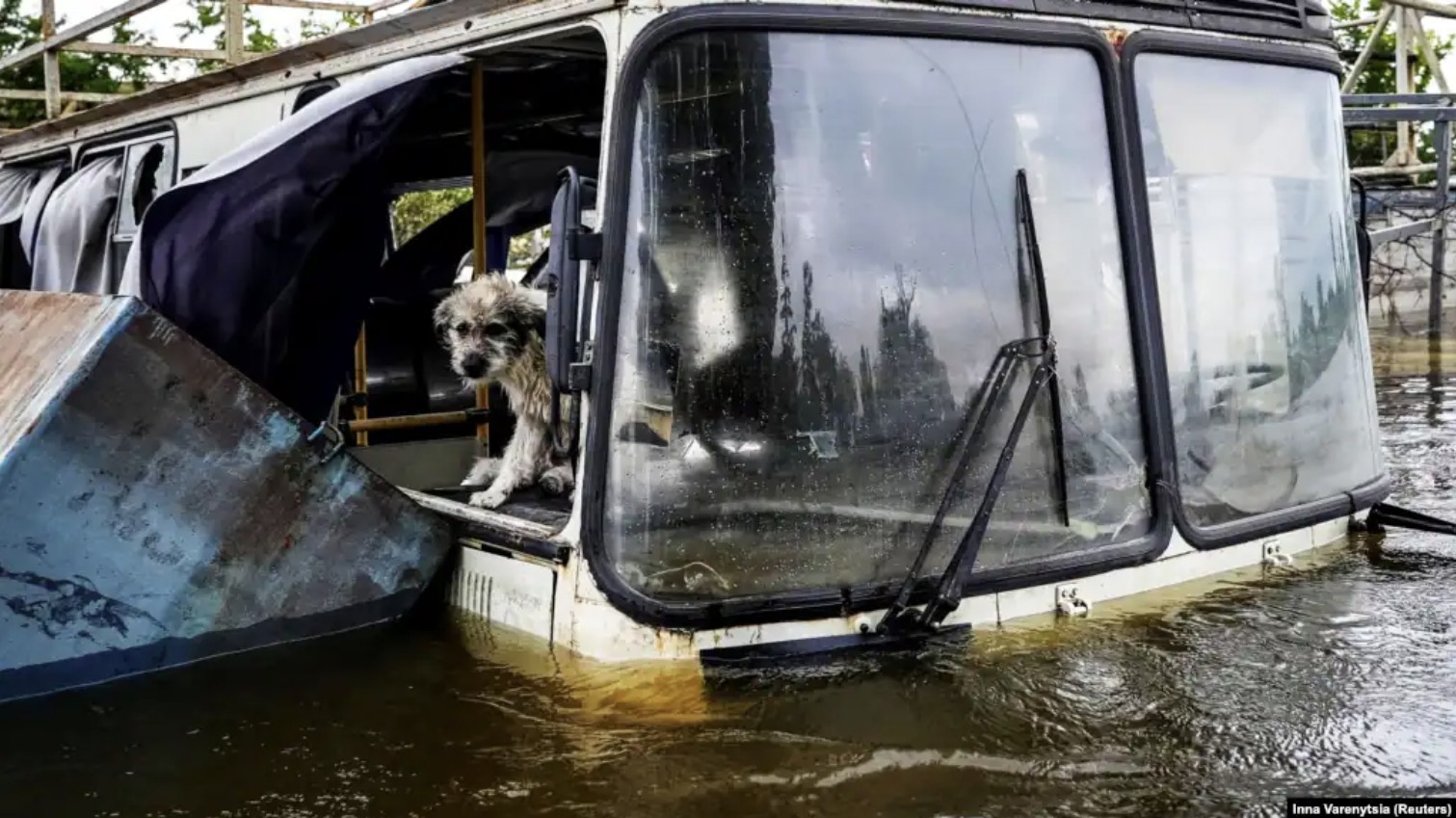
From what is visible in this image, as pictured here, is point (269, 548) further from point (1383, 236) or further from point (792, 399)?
point (1383, 236)

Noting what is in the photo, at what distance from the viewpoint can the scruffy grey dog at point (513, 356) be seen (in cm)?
484

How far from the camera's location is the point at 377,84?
4.32 m

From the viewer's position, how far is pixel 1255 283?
4.43 meters

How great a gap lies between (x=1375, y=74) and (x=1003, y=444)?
16451mm

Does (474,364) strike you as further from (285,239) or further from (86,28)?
(86,28)

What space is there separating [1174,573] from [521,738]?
2151mm

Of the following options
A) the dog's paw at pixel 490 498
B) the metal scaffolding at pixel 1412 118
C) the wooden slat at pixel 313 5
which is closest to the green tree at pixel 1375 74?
the metal scaffolding at pixel 1412 118

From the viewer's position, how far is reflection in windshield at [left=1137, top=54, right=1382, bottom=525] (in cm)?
421

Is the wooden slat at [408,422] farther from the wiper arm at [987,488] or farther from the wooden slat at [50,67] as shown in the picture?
the wooden slat at [50,67]

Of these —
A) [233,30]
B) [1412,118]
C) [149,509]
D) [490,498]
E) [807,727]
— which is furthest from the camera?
[1412,118]

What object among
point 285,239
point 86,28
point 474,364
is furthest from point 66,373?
point 86,28

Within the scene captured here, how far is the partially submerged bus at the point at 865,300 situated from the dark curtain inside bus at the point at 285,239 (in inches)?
0.4

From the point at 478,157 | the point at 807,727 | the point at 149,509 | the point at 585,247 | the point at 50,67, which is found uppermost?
the point at 50,67

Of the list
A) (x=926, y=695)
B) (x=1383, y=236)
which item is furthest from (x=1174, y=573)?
(x=1383, y=236)
